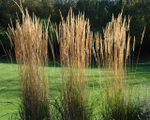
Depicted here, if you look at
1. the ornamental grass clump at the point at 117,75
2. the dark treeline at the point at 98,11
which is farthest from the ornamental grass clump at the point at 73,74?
the dark treeline at the point at 98,11

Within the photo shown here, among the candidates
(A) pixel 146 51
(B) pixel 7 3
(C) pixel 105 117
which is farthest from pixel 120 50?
(B) pixel 7 3

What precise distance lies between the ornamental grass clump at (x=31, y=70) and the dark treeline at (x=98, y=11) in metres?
17.3

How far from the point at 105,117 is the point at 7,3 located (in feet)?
83.1

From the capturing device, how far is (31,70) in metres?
2.78

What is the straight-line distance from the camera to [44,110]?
2.86 metres

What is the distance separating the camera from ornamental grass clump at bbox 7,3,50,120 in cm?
278

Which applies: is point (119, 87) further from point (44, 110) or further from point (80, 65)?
point (44, 110)

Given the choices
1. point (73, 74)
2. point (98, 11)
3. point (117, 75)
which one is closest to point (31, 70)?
point (73, 74)

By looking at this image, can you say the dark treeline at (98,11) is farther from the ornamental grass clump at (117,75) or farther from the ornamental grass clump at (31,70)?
the ornamental grass clump at (31,70)

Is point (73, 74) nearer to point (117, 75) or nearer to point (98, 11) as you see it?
Answer: point (117, 75)

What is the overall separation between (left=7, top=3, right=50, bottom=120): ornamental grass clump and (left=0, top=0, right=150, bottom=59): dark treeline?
1729 cm

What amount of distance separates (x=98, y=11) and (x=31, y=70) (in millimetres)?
21171

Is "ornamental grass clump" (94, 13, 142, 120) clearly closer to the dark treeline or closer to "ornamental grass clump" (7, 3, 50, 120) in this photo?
"ornamental grass clump" (7, 3, 50, 120)

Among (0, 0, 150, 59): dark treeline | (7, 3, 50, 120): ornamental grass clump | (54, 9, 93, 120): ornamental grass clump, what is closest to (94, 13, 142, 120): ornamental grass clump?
(54, 9, 93, 120): ornamental grass clump
